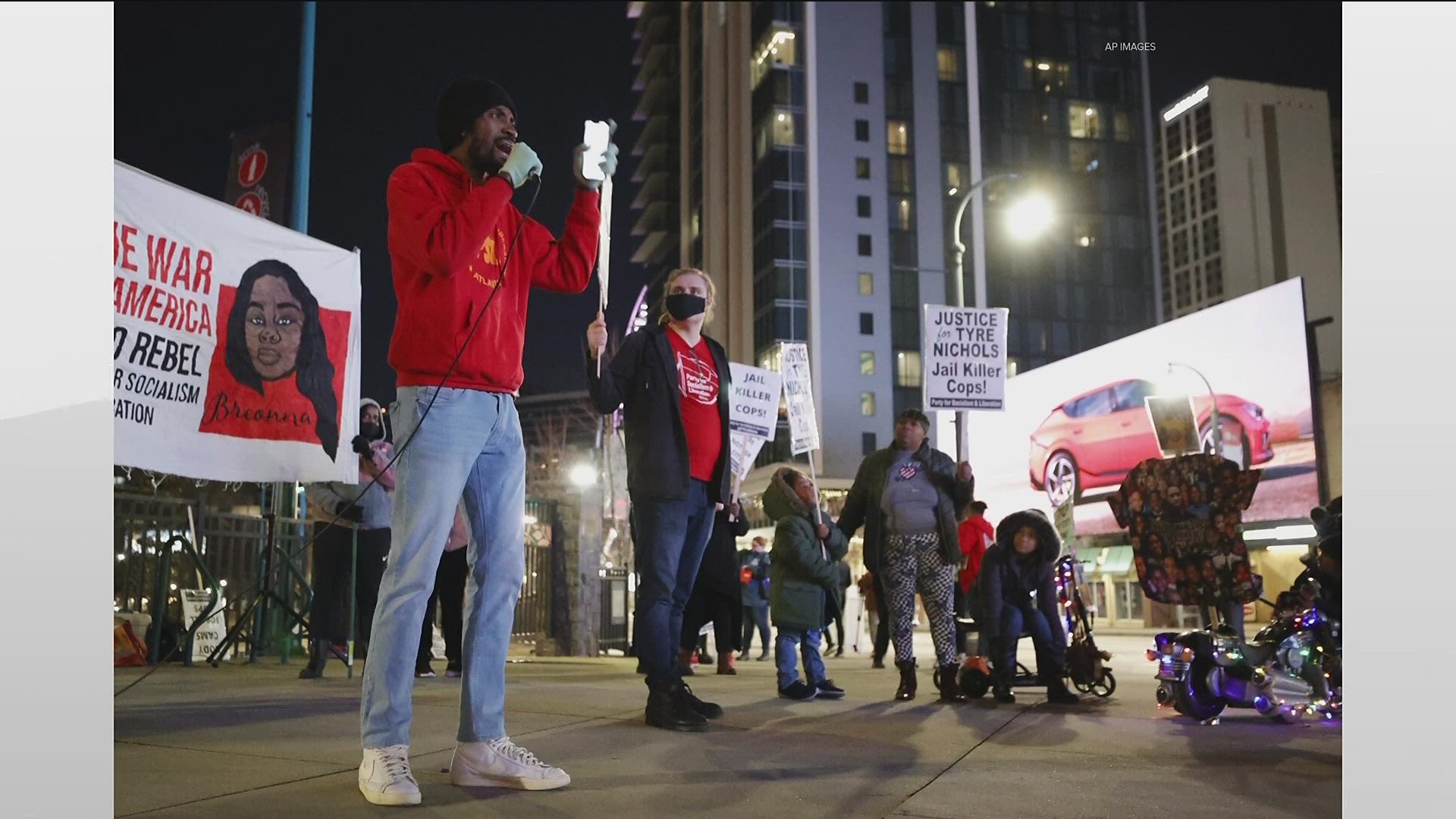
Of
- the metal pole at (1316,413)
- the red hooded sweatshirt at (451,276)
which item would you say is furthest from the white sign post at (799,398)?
the metal pole at (1316,413)

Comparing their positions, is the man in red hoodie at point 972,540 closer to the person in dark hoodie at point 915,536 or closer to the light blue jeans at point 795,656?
the light blue jeans at point 795,656

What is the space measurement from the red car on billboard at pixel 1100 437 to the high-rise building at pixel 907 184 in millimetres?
27911

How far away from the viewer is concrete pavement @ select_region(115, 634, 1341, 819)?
10.8 feet

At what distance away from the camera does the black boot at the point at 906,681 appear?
743cm

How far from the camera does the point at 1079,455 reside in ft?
104

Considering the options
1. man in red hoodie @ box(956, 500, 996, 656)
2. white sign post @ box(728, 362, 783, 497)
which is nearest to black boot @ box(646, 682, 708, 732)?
man in red hoodie @ box(956, 500, 996, 656)

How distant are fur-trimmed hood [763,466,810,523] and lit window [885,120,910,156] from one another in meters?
59.1

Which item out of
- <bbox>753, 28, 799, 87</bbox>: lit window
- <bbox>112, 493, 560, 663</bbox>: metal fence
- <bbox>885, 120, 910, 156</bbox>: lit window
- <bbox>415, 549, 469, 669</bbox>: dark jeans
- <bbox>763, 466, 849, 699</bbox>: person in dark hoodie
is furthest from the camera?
<bbox>753, 28, 799, 87</bbox>: lit window

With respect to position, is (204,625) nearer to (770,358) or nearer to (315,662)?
(315,662)

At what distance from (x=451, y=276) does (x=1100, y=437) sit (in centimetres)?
2945

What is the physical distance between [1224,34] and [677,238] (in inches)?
2995

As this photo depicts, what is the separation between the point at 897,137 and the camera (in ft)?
216

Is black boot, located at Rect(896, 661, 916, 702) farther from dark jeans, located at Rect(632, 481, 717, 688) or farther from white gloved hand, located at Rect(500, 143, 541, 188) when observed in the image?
white gloved hand, located at Rect(500, 143, 541, 188)
